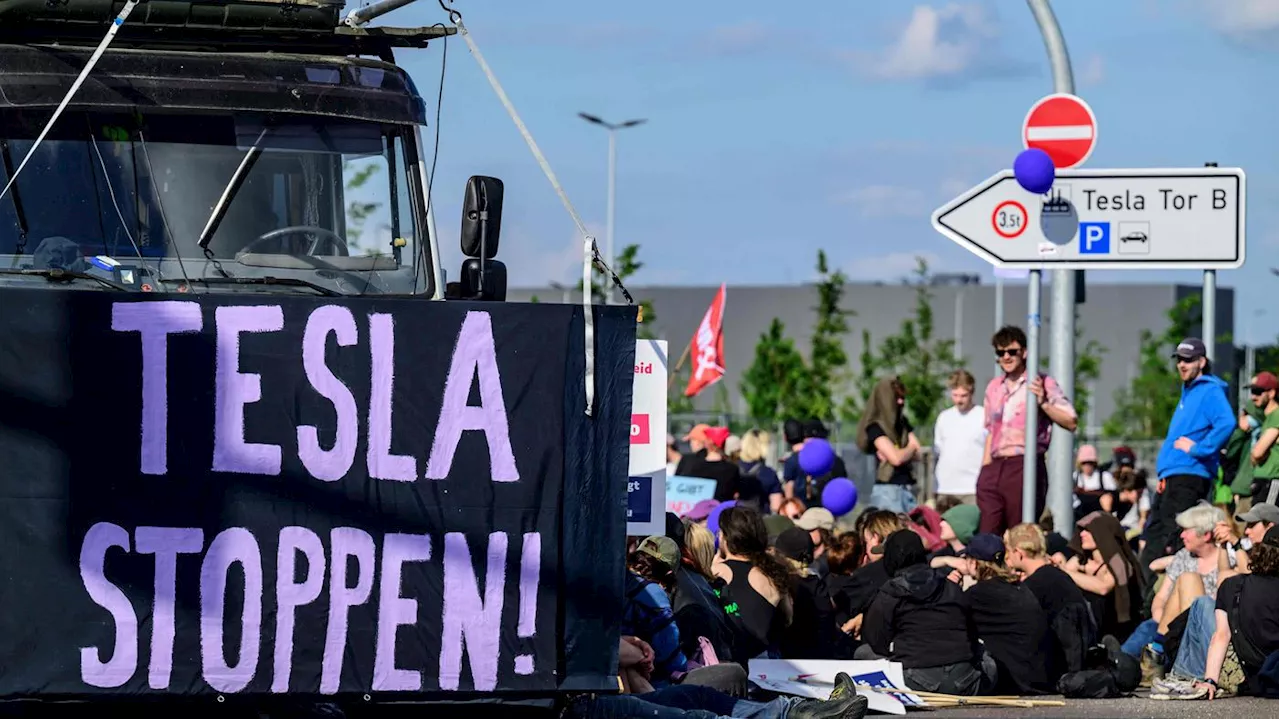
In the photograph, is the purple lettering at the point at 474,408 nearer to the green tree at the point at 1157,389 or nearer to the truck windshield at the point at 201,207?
the truck windshield at the point at 201,207

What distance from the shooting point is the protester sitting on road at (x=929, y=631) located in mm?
11570

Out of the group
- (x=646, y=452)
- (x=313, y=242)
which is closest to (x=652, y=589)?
(x=646, y=452)

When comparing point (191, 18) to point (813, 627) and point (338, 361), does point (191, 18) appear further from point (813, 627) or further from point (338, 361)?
point (813, 627)

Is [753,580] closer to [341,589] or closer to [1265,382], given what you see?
[1265,382]

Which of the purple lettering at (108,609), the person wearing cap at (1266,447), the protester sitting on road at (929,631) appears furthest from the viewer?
the person wearing cap at (1266,447)

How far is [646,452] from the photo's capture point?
29.4 ft

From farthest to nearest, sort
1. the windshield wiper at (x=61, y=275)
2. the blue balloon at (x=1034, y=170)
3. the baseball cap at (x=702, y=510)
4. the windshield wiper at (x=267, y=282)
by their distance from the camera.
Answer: the baseball cap at (x=702, y=510) < the blue balloon at (x=1034, y=170) < the windshield wiper at (x=267, y=282) < the windshield wiper at (x=61, y=275)

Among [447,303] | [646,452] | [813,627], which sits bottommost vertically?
[813,627]

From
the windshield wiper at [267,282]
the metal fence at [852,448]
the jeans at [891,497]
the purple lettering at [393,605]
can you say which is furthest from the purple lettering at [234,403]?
the metal fence at [852,448]

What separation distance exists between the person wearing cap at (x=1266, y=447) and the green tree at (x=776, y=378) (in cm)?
3225

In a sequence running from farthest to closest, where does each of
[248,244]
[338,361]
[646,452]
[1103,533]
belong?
[1103,533], [646,452], [248,244], [338,361]

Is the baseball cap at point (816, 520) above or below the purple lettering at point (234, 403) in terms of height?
below

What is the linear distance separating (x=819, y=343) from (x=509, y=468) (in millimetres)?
41730

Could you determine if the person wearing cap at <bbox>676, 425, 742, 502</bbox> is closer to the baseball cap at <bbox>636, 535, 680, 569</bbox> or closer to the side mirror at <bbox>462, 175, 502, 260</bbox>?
the baseball cap at <bbox>636, 535, 680, 569</bbox>
